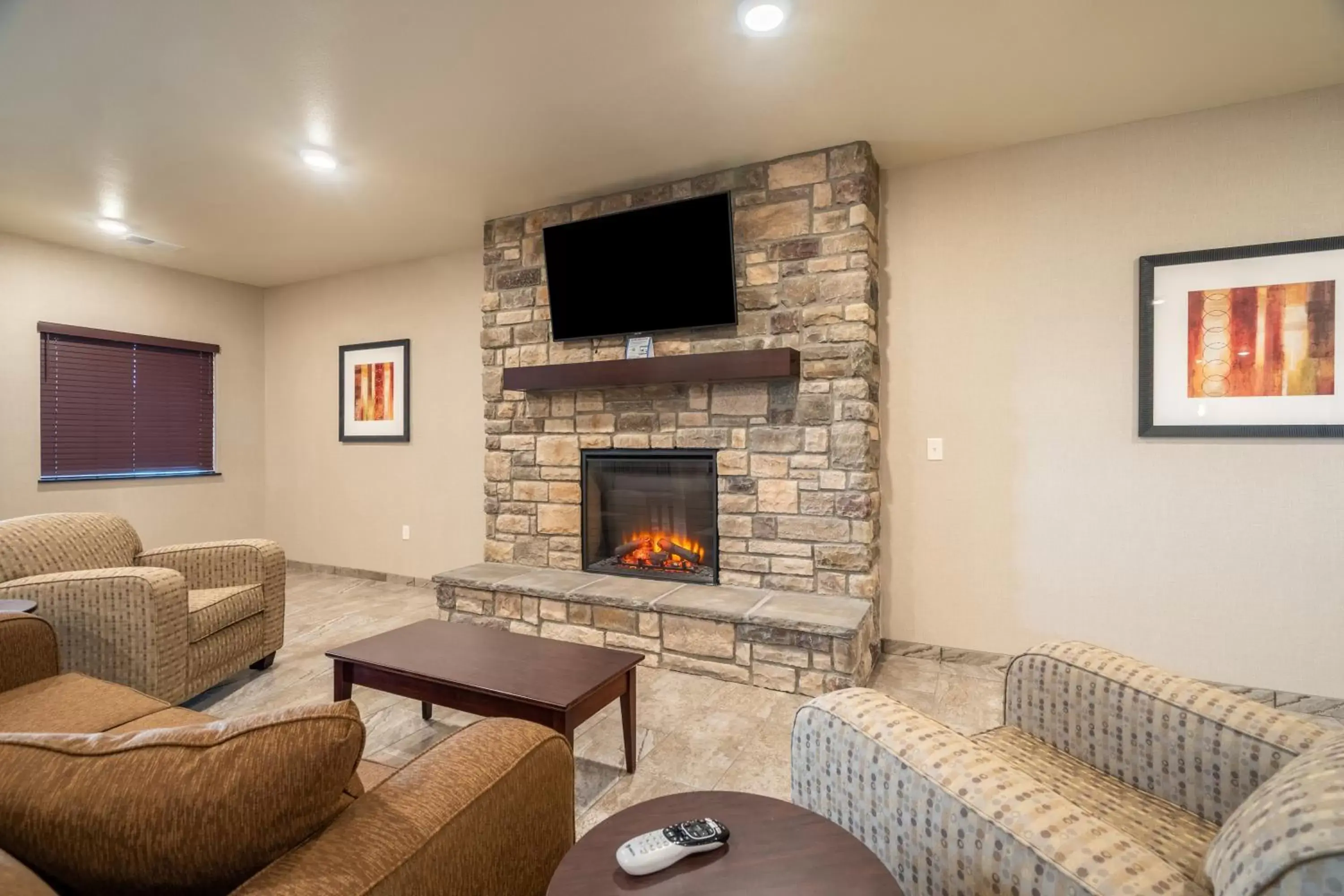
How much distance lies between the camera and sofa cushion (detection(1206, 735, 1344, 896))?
0.63 m

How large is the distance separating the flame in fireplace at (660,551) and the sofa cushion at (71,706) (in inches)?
92.7

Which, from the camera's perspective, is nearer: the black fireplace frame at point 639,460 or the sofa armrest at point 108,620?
the sofa armrest at point 108,620

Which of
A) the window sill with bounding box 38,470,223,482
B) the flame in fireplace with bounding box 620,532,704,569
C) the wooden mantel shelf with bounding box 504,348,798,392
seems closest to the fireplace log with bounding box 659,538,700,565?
the flame in fireplace with bounding box 620,532,704,569

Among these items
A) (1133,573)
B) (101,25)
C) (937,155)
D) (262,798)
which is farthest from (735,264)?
(262,798)

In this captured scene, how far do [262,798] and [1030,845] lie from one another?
102cm

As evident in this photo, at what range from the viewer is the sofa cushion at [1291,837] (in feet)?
2.07

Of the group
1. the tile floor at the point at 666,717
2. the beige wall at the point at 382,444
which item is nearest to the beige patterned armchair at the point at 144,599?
the tile floor at the point at 666,717

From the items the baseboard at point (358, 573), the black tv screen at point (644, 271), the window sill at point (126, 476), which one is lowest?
the baseboard at point (358, 573)

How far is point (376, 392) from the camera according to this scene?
5.07 m

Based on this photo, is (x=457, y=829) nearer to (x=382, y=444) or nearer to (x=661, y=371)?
(x=661, y=371)

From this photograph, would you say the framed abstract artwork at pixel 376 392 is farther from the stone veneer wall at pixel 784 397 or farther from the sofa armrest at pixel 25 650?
the sofa armrest at pixel 25 650

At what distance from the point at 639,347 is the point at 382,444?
2.63 meters

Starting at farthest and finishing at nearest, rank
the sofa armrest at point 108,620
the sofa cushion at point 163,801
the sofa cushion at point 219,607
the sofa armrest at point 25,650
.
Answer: the sofa cushion at point 219,607 < the sofa armrest at point 108,620 < the sofa armrest at point 25,650 < the sofa cushion at point 163,801

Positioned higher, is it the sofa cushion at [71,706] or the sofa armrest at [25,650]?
the sofa armrest at [25,650]
